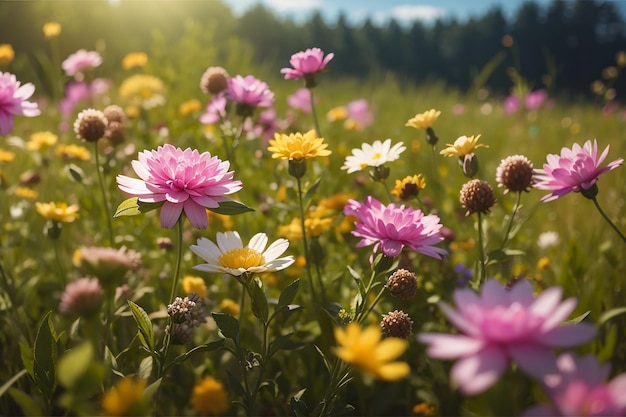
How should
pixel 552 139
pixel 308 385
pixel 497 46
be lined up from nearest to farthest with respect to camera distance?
pixel 308 385, pixel 552 139, pixel 497 46

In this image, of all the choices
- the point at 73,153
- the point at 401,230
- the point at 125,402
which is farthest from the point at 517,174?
the point at 73,153

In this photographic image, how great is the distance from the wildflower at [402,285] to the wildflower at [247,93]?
68cm

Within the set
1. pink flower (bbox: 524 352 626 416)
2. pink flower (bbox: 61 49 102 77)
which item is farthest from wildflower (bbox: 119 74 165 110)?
pink flower (bbox: 524 352 626 416)

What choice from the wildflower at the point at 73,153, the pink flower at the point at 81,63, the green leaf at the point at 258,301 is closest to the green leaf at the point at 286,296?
the green leaf at the point at 258,301

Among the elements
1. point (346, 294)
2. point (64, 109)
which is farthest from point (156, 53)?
point (346, 294)

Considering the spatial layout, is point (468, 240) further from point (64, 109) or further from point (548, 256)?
point (64, 109)

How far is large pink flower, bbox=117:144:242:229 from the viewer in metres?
0.85

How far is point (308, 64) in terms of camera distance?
1.34 m

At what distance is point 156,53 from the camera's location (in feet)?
10.3

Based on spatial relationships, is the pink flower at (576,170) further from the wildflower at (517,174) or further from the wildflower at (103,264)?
the wildflower at (103,264)

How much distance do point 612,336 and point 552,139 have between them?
3201mm

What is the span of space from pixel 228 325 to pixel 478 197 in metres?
0.50

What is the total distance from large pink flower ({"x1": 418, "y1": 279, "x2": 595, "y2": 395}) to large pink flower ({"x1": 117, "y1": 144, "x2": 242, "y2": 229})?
0.46m

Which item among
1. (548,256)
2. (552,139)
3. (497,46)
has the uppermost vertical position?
(548,256)
